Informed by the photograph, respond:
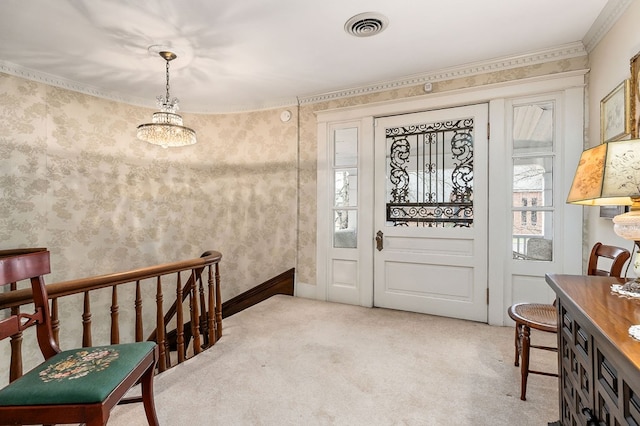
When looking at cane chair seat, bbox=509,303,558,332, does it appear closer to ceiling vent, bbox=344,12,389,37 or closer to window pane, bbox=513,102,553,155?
window pane, bbox=513,102,553,155

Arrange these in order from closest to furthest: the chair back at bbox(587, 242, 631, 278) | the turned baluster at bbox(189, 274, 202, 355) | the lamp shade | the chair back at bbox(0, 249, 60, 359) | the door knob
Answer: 1. the lamp shade
2. the chair back at bbox(0, 249, 60, 359)
3. the chair back at bbox(587, 242, 631, 278)
4. the turned baluster at bbox(189, 274, 202, 355)
5. the door knob

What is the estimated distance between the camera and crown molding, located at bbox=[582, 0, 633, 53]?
80.2 inches

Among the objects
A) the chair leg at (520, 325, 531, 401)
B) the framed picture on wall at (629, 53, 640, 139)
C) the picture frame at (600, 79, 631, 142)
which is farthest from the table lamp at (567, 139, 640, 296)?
the picture frame at (600, 79, 631, 142)

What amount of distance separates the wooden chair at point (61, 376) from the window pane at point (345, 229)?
7.90 ft

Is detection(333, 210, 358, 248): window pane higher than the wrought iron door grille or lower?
lower

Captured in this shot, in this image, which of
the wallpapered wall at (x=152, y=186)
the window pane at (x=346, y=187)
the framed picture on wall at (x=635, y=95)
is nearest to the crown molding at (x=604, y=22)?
the wallpapered wall at (x=152, y=186)

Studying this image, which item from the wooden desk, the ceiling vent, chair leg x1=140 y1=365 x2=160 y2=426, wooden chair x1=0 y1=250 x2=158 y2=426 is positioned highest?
the ceiling vent

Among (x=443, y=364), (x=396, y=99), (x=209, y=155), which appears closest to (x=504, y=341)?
(x=443, y=364)

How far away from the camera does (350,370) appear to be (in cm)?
215

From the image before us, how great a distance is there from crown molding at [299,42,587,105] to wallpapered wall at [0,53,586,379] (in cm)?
5

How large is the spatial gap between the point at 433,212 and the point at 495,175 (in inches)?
25.2

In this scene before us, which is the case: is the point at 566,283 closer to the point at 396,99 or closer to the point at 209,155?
the point at 396,99

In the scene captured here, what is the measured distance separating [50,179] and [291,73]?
2.63m

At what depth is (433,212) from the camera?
3.22 metres
